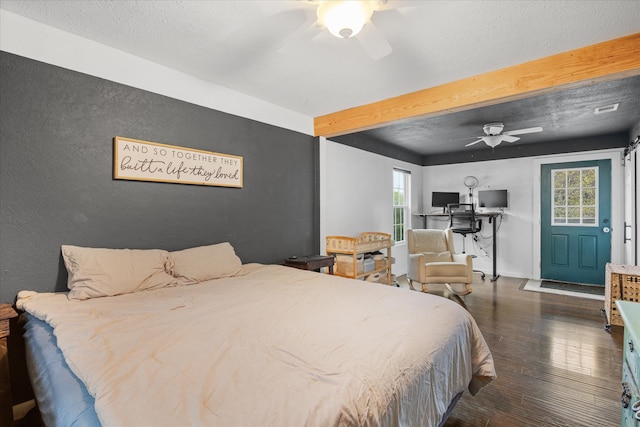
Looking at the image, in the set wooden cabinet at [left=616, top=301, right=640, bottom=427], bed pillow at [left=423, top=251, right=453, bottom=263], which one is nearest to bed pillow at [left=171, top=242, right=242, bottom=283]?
wooden cabinet at [left=616, top=301, right=640, bottom=427]

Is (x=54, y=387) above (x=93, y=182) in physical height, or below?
below

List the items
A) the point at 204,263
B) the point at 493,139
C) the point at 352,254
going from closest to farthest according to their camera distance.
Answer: the point at 204,263, the point at 352,254, the point at 493,139

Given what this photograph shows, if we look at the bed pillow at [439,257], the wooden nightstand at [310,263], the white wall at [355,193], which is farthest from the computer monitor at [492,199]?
the wooden nightstand at [310,263]

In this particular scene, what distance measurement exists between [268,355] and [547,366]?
8.35 ft

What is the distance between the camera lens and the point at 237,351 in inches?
46.5

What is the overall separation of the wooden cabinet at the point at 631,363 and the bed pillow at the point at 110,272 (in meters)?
2.49

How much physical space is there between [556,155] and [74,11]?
661 centimetres

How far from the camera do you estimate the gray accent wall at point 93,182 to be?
190 centimetres

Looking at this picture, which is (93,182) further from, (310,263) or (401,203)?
(401,203)

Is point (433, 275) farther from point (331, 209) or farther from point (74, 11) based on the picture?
point (74, 11)

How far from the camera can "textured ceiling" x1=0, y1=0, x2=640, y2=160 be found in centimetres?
182

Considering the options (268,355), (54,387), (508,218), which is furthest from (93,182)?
(508,218)

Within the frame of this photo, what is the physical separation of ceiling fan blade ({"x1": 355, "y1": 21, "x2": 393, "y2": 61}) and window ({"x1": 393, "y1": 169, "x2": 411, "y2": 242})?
13.3 ft

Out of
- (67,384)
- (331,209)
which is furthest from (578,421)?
(331,209)
